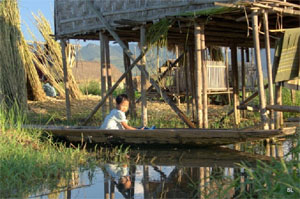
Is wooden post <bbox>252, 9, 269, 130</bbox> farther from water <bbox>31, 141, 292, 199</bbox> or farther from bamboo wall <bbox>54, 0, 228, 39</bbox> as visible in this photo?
bamboo wall <bbox>54, 0, 228, 39</bbox>

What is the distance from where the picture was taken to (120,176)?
5867 mm

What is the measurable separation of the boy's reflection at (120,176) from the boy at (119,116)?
1.68 m

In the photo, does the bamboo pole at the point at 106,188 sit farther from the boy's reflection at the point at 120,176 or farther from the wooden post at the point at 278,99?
the wooden post at the point at 278,99

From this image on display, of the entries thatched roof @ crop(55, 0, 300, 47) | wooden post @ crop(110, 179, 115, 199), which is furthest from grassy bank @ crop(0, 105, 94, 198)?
thatched roof @ crop(55, 0, 300, 47)

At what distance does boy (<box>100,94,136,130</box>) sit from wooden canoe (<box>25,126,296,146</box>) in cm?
30

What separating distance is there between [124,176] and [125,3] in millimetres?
5040

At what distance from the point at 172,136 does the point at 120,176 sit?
1.89 m

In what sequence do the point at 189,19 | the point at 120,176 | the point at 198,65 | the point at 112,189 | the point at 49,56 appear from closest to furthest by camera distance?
1. the point at 112,189
2. the point at 120,176
3. the point at 189,19
4. the point at 198,65
5. the point at 49,56

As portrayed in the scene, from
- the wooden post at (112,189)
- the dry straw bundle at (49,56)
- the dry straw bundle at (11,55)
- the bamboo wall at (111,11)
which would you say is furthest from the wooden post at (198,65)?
the dry straw bundle at (49,56)

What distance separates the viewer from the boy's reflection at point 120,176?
520cm

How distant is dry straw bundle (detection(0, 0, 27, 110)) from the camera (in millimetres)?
11469

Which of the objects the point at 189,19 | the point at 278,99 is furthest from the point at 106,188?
the point at 278,99

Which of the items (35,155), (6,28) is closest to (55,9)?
(6,28)

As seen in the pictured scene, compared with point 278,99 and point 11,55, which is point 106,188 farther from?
point 11,55
